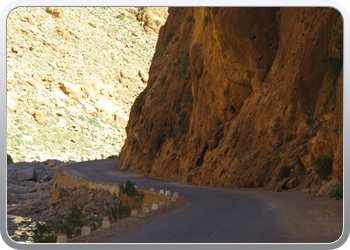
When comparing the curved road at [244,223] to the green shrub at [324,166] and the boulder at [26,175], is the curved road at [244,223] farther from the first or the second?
the boulder at [26,175]

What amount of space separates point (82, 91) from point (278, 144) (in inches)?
3049

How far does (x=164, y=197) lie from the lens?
24266 mm

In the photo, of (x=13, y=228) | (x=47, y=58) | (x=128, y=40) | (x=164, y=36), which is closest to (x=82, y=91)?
(x=47, y=58)

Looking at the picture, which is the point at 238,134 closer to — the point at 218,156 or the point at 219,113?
the point at 218,156

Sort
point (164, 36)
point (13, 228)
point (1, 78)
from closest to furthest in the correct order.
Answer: point (1, 78) < point (13, 228) < point (164, 36)

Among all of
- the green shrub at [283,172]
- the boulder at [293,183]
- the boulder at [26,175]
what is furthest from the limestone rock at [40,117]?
the boulder at [293,183]

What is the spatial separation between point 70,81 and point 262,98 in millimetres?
74265

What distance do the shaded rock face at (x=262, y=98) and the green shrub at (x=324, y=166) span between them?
560 millimetres

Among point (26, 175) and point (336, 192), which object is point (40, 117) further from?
point (336, 192)

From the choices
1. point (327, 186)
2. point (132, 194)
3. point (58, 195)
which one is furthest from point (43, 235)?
point (58, 195)

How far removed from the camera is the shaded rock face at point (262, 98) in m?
24.3

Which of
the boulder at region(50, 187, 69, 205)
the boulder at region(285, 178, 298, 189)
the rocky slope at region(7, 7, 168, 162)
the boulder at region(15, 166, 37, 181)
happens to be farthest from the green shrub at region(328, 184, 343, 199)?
the rocky slope at region(7, 7, 168, 162)

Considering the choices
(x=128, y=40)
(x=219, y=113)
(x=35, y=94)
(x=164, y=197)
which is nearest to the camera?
A: (x=164, y=197)

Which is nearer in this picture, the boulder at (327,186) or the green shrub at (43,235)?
the green shrub at (43,235)
